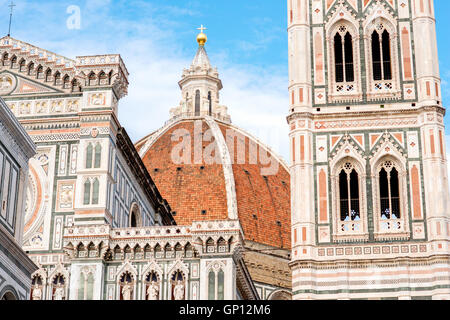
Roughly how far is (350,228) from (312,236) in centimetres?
123

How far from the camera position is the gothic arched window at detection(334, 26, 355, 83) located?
33.8 m

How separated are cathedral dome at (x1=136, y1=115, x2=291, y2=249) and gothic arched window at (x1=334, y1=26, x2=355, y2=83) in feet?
113

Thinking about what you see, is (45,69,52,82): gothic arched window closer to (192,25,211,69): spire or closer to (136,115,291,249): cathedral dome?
(136,115,291,249): cathedral dome

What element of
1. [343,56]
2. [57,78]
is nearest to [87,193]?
[57,78]

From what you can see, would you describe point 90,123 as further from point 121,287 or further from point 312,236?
point 312,236

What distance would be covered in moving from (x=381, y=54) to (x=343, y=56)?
1251 mm

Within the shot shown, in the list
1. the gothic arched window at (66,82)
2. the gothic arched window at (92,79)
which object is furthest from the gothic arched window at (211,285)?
the gothic arched window at (66,82)

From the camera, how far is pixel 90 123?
3484cm

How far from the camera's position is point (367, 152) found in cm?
3247

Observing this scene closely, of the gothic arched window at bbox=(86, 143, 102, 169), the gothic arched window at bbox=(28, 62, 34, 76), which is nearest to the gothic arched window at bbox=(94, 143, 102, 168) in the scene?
the gothic arched window at bbox=(86, 143, 102, 169)

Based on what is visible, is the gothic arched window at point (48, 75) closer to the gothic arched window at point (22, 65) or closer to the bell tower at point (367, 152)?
the gothic arched window at point (22, 65)

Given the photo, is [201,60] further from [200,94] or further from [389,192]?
[389,192]
